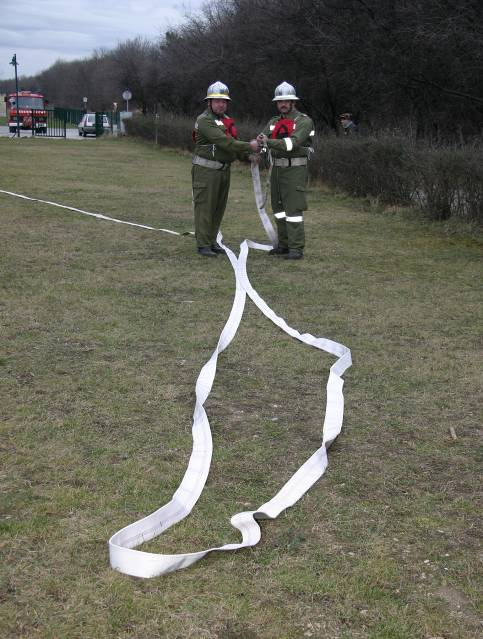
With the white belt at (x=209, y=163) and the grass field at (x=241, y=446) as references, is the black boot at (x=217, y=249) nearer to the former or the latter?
the grass field at (x=241, y=446)

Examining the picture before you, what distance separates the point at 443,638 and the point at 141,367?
3170 mm

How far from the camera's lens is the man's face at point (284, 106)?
9305 millimetres

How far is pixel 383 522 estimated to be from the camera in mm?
3547

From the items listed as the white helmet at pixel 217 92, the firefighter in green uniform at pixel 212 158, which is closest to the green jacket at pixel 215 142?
the firefighter in green uniform at pixel 212 158

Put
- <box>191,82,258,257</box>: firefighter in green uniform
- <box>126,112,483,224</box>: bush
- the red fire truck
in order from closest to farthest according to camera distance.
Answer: <box>191,82,258,257</box>: firefighter in green uniform → <box>126,112,483,224</box>: bush → the red fire truck

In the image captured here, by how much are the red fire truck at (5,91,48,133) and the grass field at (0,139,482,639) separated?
131ft

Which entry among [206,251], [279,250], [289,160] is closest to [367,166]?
[279,250]

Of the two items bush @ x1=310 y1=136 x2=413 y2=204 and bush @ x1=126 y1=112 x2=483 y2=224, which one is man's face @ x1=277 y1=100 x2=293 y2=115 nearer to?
bush @ x1=126 y1=112 x2=483 y2=224

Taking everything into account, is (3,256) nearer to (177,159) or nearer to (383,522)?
(383,522)

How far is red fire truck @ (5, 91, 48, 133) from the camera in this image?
47125 mm

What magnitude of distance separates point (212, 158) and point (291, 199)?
1.02 metres

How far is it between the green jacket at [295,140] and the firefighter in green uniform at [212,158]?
296 millimetres

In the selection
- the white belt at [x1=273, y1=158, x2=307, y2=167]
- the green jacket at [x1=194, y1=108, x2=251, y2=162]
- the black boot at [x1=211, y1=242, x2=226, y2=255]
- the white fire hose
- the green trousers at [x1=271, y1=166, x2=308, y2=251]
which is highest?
the green jacket at [x1=194, y1=108, x2=251, y2=162]

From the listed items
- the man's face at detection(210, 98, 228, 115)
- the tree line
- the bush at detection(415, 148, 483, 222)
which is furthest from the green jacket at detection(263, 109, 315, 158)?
the tree line
